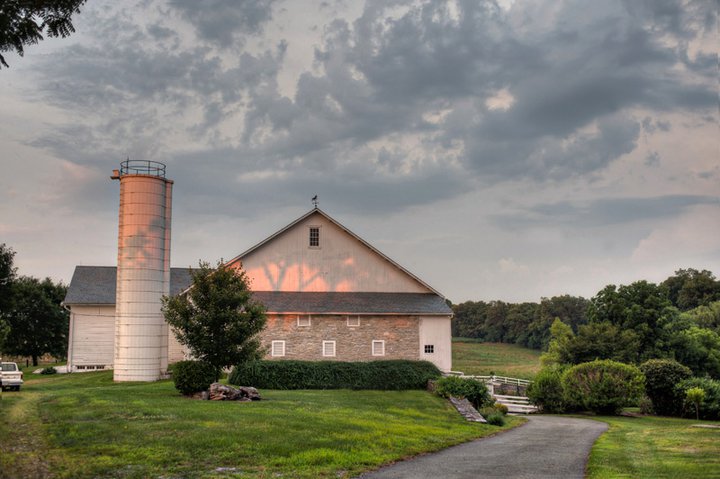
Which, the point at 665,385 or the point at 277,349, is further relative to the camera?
the point at 277,349

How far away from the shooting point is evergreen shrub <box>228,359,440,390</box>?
3397 cm

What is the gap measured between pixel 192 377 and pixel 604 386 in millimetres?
20194

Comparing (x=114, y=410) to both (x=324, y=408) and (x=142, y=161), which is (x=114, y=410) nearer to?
(x=324, y=408)

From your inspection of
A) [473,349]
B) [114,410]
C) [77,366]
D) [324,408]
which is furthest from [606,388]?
[473,349]

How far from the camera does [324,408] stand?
24.2 m

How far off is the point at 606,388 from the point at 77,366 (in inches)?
1421

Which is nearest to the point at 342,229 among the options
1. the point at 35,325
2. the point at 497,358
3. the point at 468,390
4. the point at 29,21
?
the point at 468,390

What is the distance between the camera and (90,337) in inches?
1923

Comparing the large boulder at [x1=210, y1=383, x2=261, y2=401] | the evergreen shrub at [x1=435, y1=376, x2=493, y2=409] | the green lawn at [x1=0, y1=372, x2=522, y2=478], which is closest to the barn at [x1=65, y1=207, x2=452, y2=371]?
the evergreen shrub at [x1=435, y1=376, x2=493, y2=409]

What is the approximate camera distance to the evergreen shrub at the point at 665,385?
34.2m

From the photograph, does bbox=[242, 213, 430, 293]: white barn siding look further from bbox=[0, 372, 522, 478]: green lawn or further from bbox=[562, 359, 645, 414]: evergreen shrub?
bbox=[0, 372, 522, 478]: green lawn

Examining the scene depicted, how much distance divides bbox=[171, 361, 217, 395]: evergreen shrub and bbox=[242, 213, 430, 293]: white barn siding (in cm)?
1534

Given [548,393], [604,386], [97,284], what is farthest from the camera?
[97,284]

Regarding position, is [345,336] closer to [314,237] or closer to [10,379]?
[314,237]
